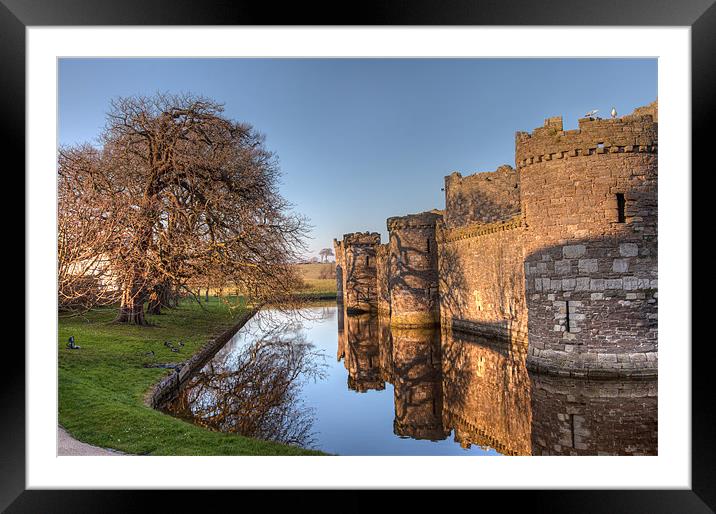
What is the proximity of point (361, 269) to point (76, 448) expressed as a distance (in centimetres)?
2204

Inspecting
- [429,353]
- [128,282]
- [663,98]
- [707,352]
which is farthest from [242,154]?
[707,352]

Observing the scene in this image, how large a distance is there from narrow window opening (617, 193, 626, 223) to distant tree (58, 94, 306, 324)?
7.08 metres

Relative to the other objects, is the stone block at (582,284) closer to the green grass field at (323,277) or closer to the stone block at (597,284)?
the stone block at (597,284)

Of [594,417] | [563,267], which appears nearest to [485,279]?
[563,267]

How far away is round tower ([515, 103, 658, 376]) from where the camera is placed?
8.92 metres

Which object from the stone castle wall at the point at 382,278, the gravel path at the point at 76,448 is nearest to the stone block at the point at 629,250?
the gravel path at the point at 76,448

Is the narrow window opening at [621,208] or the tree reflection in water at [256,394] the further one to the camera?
the narrow window opening at [621,208]

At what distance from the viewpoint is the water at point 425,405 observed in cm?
671

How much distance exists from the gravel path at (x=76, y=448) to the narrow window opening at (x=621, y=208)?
8755mm

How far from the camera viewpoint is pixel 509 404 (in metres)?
8.26

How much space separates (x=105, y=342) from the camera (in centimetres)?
1209
